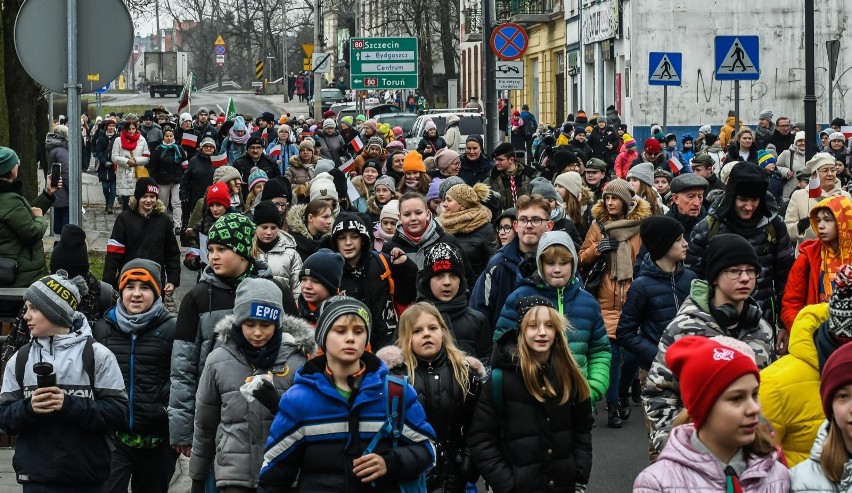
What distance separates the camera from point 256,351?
6.91 meters

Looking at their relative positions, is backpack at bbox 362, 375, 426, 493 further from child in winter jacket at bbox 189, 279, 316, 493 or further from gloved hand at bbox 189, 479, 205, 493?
gloved hand at bbox 189, 479, 205, 493

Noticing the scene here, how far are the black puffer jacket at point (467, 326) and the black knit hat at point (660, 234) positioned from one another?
134cm

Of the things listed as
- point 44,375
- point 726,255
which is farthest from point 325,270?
point 726,255

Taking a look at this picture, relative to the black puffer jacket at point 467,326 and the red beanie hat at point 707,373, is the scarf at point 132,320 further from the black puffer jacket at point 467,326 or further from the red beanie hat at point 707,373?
the red beanie hat at point 707,373

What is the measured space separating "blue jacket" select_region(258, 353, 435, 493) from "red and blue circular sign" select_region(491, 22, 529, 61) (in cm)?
1789

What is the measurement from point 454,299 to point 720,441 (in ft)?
12.8

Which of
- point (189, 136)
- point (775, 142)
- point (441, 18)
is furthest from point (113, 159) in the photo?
point (441, 18)

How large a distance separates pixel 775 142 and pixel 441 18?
39871 millimetres

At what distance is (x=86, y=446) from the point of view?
7020 mm

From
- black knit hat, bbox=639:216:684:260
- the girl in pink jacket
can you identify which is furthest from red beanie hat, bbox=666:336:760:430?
black knit hat, bbox=639:216:684:260

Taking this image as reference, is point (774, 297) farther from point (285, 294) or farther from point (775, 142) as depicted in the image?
point (775, 142)

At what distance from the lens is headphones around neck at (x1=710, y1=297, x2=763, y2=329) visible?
22.2 feet

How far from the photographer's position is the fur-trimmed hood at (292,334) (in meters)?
7.01

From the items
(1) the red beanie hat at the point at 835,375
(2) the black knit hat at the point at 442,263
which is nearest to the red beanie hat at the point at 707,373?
(1) the red beanie hat at the point at 835,375
